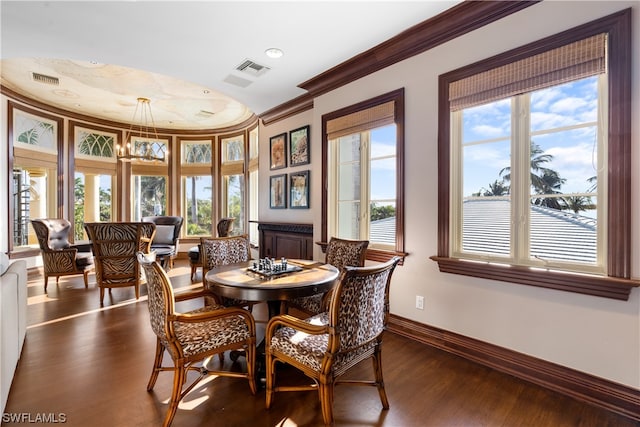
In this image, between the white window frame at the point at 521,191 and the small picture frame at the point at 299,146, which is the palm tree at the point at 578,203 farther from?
the small picture frame at the point at 299,146

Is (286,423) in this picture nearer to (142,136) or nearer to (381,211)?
(381,211)

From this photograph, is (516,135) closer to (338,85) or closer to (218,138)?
(338,85)

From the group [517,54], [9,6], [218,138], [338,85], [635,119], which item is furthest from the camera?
[218,138]

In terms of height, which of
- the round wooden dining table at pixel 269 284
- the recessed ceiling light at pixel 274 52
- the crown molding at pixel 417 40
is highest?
the recessed ceiling light at pixel 274 52

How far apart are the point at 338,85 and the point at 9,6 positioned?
3087mm

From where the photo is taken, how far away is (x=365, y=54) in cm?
332

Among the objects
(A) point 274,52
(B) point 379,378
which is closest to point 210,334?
(B) point 379,378

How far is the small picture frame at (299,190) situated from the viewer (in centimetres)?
455

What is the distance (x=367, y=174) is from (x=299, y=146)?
1.47 m

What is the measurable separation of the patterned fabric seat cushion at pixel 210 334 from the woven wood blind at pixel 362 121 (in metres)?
2.39

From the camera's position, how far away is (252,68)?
369 centimetres

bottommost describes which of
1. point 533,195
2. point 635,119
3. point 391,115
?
point 533,195

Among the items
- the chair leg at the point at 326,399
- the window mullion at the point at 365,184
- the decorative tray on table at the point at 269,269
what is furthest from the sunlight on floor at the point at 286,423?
the window mullion at the point at 365,184

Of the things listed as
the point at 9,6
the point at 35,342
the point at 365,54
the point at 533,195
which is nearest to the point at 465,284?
the point at 533,195
